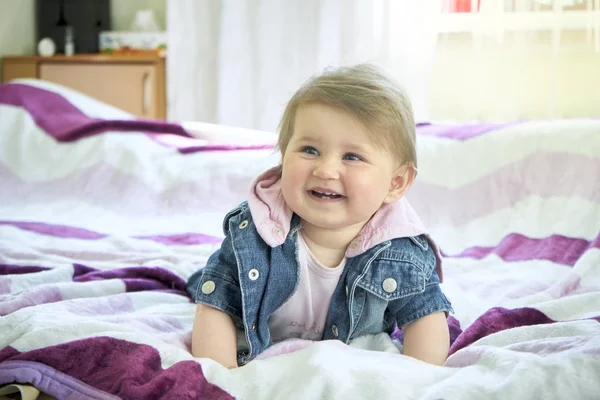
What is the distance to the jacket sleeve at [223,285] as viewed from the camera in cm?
114

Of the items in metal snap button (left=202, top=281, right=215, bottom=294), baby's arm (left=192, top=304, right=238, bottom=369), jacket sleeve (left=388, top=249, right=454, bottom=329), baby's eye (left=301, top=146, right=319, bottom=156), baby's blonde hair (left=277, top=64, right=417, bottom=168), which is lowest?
baby's arm (left=192, top=304, right=238, bottom=369)

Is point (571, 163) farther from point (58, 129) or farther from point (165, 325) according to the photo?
point (58, 129)

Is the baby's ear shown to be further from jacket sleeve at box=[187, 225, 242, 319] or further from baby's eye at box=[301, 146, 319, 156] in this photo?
jacket sleeve at box=[187, 225, 242, 319]

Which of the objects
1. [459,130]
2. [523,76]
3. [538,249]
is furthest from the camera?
[523,76]

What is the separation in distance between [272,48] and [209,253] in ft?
6.07

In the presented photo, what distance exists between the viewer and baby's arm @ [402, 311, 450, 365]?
1.13 metres

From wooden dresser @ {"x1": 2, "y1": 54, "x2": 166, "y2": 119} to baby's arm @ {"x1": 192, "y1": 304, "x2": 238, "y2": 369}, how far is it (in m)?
2.48

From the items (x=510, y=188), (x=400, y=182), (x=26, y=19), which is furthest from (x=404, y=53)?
(x=400, y=182)

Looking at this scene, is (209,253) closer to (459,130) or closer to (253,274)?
(253,274)

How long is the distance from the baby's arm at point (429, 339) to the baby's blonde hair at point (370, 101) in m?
0.24

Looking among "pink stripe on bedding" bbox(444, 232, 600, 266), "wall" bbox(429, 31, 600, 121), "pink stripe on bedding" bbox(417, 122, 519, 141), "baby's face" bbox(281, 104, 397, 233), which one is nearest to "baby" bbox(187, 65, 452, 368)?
"baby's face" bbox(281, 104, 397, 233)

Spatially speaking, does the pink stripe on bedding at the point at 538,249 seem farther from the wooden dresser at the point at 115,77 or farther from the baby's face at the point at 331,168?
the wooden dresser at the point at 115,77

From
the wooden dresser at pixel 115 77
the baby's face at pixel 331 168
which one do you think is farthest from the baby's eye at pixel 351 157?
Answer: the wooden dresser at pixel 115 77

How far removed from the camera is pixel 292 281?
A: 3.79 ft
